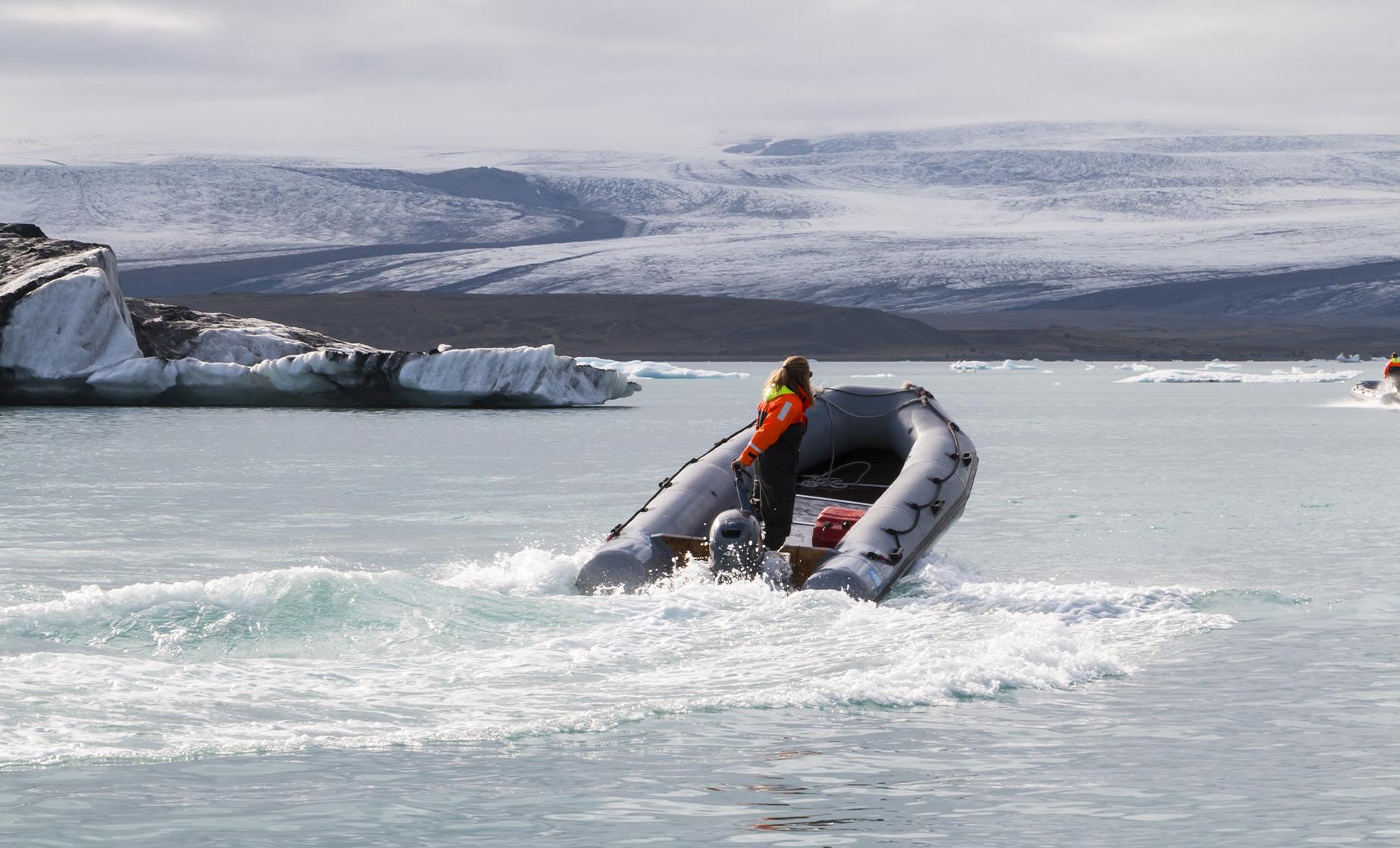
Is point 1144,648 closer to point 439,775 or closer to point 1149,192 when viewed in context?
point 439,775

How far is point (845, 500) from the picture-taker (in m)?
11.6

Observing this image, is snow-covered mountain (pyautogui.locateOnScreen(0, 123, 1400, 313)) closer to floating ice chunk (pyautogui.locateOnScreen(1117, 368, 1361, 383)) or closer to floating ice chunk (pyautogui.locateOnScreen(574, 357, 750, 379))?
floating ice chunk (pyautogui.locateOnScreen(1117, 368, 1361, 383))

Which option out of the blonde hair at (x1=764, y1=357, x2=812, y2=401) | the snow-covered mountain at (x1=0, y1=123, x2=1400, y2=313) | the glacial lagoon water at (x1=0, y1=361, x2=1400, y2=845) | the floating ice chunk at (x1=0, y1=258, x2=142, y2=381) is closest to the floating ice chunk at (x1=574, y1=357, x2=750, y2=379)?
the floating ice chunk at (x1=0, y1=258, x2=142, y2=381)

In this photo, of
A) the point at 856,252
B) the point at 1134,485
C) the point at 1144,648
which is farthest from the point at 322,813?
the point at 856,252

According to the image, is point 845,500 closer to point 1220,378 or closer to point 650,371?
point 650,371

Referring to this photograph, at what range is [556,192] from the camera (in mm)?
136875

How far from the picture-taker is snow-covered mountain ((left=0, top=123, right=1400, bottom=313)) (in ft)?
328

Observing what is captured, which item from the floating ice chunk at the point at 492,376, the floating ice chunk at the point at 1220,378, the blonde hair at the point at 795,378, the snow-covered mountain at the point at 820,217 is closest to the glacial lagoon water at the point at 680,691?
the blonde hair at the point at 795,378

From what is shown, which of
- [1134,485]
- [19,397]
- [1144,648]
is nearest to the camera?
[1144,648]

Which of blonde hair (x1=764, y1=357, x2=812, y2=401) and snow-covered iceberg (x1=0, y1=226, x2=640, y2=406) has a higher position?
blonde hair (x1=764, y1=357, x2=812, y2=401)

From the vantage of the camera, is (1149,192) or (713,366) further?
(1149,192)

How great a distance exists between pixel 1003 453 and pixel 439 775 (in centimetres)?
1795

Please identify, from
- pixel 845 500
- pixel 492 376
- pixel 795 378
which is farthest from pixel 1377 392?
pixel 795 378

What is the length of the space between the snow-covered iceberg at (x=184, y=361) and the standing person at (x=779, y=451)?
20.1 metres
